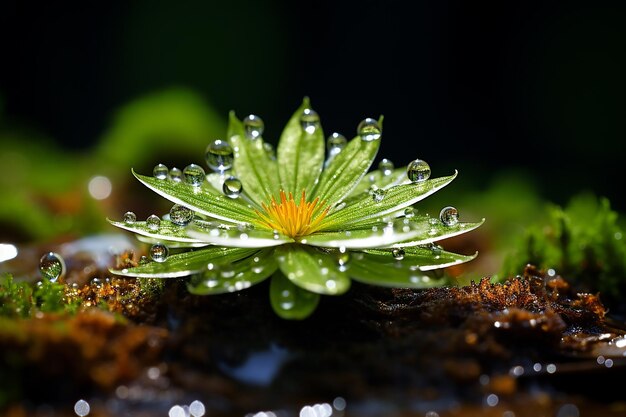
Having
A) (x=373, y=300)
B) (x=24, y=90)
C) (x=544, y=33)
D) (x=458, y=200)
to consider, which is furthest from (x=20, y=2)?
(x=373, y=300)

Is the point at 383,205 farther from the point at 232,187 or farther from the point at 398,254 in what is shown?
the point at 232,187

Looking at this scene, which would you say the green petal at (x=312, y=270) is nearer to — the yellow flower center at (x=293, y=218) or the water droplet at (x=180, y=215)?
the yellow flower center at (x=293, y=218)

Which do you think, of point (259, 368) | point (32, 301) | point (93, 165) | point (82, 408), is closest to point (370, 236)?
point (259, 368)

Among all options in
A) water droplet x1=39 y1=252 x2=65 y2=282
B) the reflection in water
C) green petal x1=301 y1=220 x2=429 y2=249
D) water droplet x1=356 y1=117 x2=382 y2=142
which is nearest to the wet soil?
the reflection in water

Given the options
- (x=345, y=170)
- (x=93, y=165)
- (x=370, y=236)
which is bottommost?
(x=370, y=236)

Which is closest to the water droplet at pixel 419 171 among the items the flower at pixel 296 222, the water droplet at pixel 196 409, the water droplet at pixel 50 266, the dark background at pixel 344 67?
the flower at pixel 296 222

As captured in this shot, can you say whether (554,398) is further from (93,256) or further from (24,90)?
(24,90)

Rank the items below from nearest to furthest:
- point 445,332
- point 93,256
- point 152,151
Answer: point 445,332 < point 93,256 < point 152,151
